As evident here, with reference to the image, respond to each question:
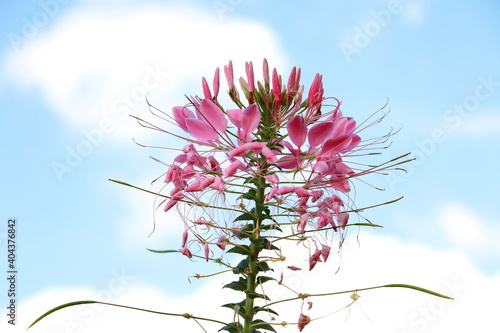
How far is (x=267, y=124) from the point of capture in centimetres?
437

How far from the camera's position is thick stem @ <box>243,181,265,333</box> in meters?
4.06

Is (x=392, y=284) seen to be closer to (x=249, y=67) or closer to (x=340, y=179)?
(x=340, y=179)

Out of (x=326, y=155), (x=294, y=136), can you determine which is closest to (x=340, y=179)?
(x=326, y=155)

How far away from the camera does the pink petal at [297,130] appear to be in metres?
3.88

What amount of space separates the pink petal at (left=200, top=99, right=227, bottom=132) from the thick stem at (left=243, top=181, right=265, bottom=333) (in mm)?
487

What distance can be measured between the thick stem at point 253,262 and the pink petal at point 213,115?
487 mm

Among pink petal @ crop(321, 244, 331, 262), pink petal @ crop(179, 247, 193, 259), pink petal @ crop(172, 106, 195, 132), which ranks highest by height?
pink petal @ crop(172, 106, 195, 132)

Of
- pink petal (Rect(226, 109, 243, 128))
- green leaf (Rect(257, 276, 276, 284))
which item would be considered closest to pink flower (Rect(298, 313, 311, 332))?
green leaf (Rect(257, 276, 276, 284))

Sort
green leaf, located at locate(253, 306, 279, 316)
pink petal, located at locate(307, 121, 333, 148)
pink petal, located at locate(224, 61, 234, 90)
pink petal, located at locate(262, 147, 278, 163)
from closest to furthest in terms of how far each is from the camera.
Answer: pink petal, located at locate(262, 147, 278, 163) → pink petal, located at locate(307, 121, 333, 148) → green leaf, located at locate(253, 306, 279, 316) → pink petal, located at locate(224, 61, 234, 90)

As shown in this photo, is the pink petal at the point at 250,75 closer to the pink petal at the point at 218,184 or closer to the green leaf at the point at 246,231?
the pink petal at the point at 218,184

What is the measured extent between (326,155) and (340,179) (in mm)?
202

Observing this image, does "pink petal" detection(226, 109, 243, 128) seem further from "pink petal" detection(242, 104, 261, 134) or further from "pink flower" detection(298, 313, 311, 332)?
"pink flower" detection(298, 313, 311, 332)

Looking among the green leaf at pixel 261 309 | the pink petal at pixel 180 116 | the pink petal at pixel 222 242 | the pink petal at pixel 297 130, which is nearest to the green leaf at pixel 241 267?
the pink petal at pixel 222 242

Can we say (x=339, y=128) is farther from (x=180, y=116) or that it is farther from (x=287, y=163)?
(x=180, y=116)
